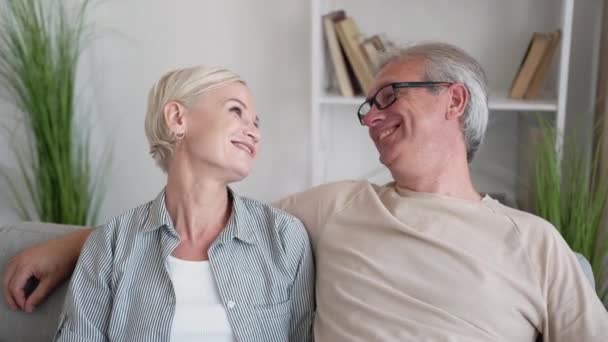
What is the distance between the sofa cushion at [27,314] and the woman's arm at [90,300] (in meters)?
0.19

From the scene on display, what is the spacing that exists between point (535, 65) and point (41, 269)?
1.63m

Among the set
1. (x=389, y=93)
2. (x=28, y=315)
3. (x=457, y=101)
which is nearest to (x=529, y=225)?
(x=457, y=101)

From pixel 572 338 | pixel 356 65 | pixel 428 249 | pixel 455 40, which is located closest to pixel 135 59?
pixel 356 65

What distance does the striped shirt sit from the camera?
A: 1411mm

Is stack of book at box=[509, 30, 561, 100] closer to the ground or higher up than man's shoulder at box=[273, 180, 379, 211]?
higher up

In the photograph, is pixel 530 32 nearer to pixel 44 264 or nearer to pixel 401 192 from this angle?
pixel 401 192

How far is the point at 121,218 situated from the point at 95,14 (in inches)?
58.4

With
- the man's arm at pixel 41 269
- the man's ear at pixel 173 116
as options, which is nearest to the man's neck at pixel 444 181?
the man's ear at pixel 173 116

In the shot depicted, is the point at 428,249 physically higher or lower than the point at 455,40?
lower

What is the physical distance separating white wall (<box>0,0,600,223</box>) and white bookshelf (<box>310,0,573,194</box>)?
0.01m

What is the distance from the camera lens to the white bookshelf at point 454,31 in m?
2.34

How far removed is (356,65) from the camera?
2.33 metres

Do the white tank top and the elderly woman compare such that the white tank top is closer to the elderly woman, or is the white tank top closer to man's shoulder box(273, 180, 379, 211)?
the elderly woman

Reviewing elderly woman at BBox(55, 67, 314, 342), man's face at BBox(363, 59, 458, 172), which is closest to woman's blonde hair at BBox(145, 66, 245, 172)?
A: elderly woman at BBox(55, 67, 314, 342)
